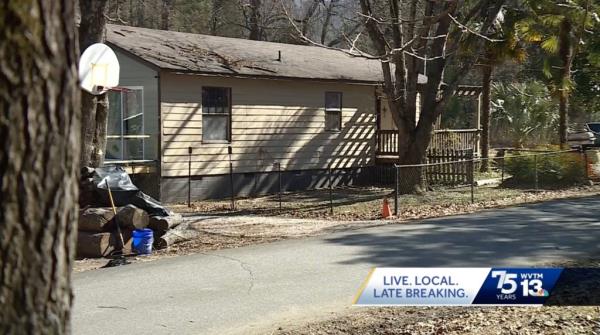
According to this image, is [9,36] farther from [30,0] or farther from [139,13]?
[139,13]

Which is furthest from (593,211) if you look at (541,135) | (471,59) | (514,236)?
(541,135)

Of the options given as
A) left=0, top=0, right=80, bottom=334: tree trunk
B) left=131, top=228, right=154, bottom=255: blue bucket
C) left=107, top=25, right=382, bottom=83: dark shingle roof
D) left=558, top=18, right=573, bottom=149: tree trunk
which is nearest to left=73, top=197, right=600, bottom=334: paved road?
left=131, top=228, right=154, bottom=255: blue bucket

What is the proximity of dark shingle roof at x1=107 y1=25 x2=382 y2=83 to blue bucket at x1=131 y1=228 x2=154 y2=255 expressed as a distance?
23.5ft

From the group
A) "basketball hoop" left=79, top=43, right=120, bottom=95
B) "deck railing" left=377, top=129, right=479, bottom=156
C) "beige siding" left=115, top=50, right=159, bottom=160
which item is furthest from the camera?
"deck railing" left=377, top=129, right=479, bottom=156

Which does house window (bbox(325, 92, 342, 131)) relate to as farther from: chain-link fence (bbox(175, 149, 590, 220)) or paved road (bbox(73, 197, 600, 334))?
paved road (bbox(73, 197, 600, 334))

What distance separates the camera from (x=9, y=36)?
8.04 feet

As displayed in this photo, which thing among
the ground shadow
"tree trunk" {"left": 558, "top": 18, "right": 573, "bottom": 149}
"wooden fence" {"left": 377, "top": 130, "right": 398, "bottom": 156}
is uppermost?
"tree trunk" {"left": 558, "top": 18, "right": 573, "bottom": 149}

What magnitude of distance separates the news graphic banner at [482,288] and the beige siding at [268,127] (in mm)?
11242

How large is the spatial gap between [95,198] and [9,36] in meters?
9.69

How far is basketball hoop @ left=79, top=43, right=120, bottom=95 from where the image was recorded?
11375 mm

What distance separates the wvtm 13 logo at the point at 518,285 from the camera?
676 cm

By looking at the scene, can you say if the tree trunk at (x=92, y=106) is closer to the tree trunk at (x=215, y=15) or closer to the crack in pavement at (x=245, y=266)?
the crack in pavement at (x=245, y=266)

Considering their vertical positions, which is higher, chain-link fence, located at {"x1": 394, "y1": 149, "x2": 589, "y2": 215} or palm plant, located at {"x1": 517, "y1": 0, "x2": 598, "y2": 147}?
palm plant, located at {"x1": 517, "y1": 0, "x2": 598, "y2": 147}

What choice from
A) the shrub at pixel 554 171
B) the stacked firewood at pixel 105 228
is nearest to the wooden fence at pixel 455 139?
the shrub at pixel 554 171
